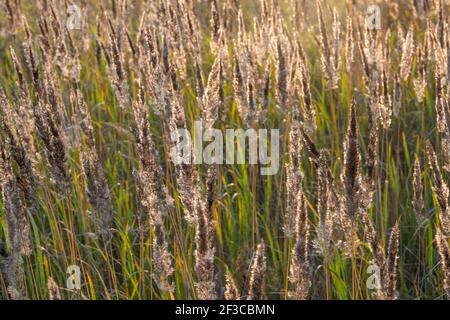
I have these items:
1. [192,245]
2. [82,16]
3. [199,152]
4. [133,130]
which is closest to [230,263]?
[192,245]

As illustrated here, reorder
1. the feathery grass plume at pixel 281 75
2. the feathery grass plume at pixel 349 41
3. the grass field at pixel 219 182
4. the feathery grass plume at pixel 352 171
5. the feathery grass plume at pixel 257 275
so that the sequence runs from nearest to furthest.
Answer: the feathery grass plume at pixel 257 275 < the feathery grass plume at pixel 352 171 < the grass field at pixel 219 182 < the feathery grass plume at pixel 281 75 < the feathery grass plume at pixel 349 41

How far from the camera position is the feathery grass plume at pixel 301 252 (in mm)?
1511

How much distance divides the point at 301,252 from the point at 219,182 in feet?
3.66

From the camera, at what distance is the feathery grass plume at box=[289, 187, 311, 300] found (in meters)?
1.51

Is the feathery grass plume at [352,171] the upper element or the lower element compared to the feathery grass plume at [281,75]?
lower

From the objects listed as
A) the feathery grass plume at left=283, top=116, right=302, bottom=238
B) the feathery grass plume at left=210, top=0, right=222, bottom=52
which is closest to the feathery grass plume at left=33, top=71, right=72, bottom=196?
the feathery grass plume at left=283, top=116, right=302, bottom=238

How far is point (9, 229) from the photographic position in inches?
62.1

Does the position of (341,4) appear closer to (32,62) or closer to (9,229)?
(32,62)

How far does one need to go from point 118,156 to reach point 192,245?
863 mm

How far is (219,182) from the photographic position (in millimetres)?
2621

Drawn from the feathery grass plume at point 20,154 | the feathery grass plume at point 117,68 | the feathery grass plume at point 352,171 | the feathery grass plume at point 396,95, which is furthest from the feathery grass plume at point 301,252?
the feathery grass plume at point 396,95

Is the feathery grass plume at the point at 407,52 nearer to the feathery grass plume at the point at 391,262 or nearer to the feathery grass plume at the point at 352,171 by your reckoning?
the feathery grass plume at the point at 352,171

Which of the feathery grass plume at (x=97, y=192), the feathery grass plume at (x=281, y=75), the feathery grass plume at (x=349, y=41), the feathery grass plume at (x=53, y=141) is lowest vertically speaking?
the feathery grass plume at (x=97, y=192)

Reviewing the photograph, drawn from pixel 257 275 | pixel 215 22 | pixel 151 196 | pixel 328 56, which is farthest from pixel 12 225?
pixel 328 56
